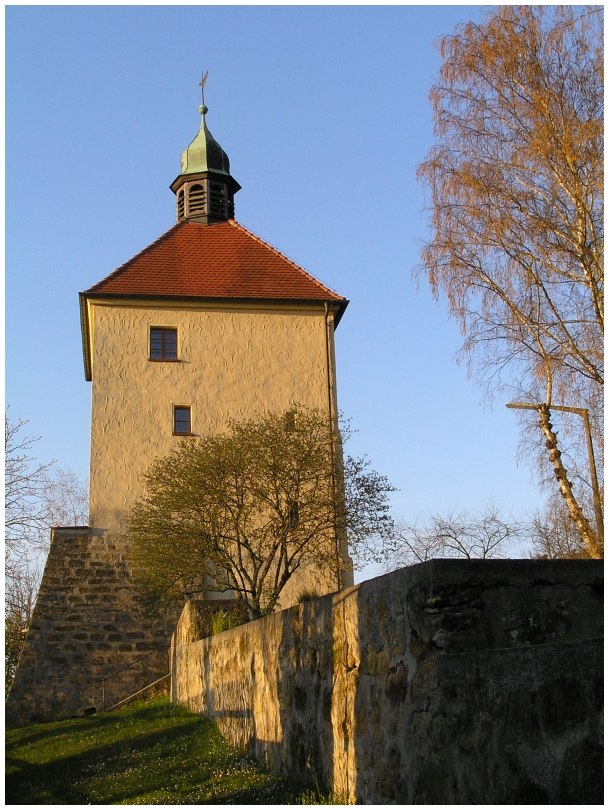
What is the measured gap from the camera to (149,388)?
27547 mm

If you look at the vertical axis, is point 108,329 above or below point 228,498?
above

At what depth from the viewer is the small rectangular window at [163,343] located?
91.9 ft

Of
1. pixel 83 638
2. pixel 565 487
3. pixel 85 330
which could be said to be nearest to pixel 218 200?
pixel 85 330

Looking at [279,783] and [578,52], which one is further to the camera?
[578,52]

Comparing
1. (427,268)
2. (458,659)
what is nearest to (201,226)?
(427,268)

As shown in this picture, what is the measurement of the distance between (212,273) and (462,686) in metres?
25.5

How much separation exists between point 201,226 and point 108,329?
610 centimetres

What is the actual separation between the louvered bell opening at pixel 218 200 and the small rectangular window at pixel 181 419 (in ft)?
27.3

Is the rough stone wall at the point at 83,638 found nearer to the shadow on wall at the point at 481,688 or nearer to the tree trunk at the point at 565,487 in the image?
the tree trunk at the point at 565,487

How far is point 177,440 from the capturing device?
1068 inches

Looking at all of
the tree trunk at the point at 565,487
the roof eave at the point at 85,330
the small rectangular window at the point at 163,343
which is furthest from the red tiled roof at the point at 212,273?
the tree trunk at the point at 565,487

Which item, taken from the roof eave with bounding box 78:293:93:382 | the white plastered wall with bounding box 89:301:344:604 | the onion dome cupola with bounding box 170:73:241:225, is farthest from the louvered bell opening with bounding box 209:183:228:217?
the roof eave with bounding box 78:293:93:382

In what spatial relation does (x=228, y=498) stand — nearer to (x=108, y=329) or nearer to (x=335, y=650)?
(x=108, y=329)

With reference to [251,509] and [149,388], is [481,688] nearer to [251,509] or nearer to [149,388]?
[251,509]
